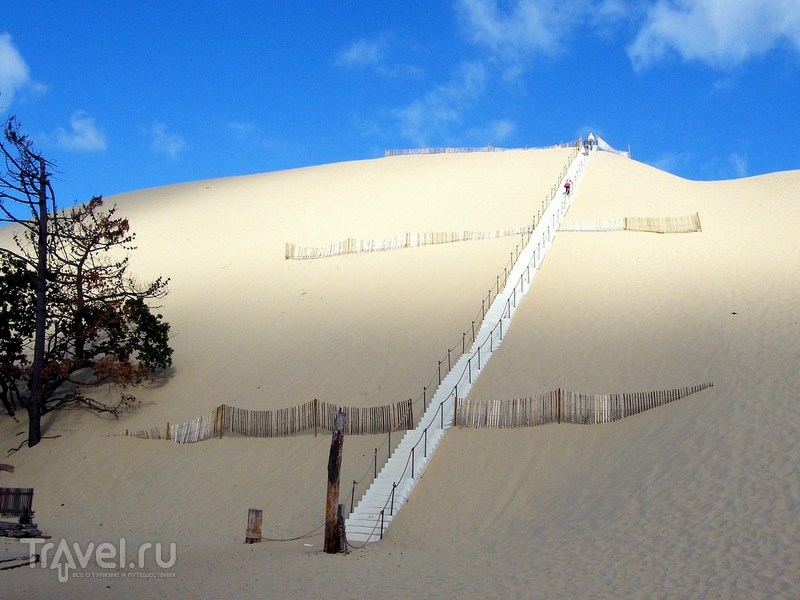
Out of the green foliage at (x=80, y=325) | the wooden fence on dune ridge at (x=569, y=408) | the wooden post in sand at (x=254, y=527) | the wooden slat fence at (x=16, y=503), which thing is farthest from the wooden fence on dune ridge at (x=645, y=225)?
the wooden slat fence at (x=16, y=503)

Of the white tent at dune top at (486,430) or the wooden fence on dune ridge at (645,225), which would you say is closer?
the white tent at dune top at (486,430)

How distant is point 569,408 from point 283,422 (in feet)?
25.6

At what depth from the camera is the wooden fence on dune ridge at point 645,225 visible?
31.7 m

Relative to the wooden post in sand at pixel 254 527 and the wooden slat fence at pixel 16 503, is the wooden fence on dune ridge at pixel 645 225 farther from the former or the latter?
the wooden slat fence at pixel 16 503

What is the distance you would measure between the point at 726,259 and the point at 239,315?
19240 mm

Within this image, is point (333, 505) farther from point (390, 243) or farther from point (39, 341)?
point (390, 243)

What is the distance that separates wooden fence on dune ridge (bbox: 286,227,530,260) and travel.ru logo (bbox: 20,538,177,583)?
22.8 meters

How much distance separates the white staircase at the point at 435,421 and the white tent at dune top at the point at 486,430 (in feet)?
1.32

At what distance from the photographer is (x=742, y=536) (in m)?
11.0

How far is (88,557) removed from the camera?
12688 millimetres

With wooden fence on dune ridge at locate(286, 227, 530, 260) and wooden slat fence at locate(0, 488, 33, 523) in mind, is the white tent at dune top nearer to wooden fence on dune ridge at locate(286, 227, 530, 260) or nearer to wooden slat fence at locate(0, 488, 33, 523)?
wooden fence on dune ridge at locate(286, 227, 530, 260)

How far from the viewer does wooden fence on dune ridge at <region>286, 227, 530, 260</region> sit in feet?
113

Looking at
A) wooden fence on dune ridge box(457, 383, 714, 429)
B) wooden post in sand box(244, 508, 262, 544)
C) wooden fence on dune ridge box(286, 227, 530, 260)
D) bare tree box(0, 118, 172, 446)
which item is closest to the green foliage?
bare tree box(0, 118, 172, 446)

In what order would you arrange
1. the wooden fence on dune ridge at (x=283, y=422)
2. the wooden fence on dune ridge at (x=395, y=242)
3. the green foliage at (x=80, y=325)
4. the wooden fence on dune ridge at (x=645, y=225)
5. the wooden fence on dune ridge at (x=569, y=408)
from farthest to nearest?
the wooden fence on dune ridge at (x=395, y=242) → the wooden fence on dune ridge at (x=645, y=225) → the green foliage at (x=80, y=325) → the wooden fence on dune ridge at (x=283, y=422) → the wooden fence on dune ridge at (x=569, y=408)
